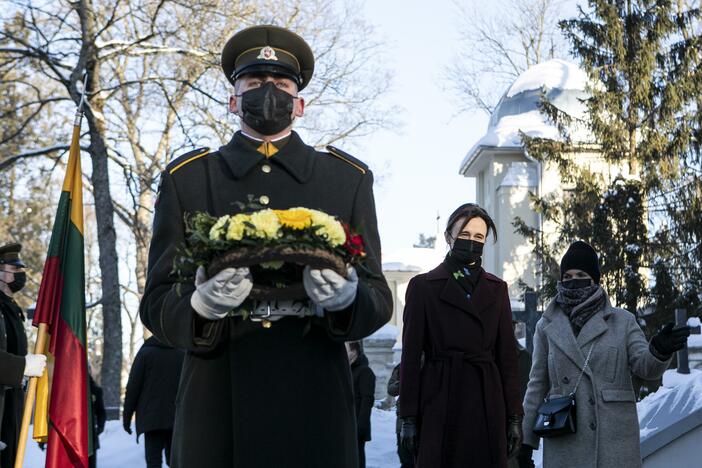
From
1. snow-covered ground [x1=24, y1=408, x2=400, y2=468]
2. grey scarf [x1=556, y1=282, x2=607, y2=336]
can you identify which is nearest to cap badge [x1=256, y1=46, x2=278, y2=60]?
grey scarf [x1=556, y1=282, x2=607, y2=336]

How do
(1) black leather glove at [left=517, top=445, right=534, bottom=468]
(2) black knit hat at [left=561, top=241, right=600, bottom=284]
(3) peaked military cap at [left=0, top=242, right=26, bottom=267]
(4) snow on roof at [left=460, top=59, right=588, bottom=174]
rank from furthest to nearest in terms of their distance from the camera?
(4) snow on roof at [left=460, top=59, right=588, bottom=174], (3) peaked military cap at [left=0, top=242, right=26, bottom=267], (1) black leather glove at [left=517, top=445, right=534, bottom=468], (2) black knit hat at [left=561, top=241, right=600, bottom=284]

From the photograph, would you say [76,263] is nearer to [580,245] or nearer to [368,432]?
[580,245]

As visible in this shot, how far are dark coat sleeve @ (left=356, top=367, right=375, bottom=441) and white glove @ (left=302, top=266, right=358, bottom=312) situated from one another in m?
8.86

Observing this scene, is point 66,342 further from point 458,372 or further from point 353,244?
point 353,244

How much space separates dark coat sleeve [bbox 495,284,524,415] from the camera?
7.57 meters

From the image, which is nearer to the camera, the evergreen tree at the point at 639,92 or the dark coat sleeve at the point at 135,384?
the dark coat sleeve at the point at 135,384

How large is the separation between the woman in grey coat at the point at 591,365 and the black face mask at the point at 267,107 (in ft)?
12.8

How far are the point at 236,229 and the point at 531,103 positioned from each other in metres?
37.6

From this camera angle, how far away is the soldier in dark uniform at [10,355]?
23.9 feet

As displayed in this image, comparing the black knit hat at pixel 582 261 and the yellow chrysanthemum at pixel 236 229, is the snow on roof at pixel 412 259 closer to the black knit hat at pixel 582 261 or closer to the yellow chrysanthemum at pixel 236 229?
the black knit hat at pixel 582 261

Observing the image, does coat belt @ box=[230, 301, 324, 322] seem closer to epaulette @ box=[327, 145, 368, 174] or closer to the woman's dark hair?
epaulette @ box=[327, 145, 368, 174]

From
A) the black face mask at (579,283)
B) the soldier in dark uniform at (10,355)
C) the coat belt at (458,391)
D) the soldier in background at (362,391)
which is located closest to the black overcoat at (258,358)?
the soldier in dark uniform at (10,355)

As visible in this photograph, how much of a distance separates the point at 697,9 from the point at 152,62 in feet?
43.0

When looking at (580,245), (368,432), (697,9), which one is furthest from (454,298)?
(697,9)
